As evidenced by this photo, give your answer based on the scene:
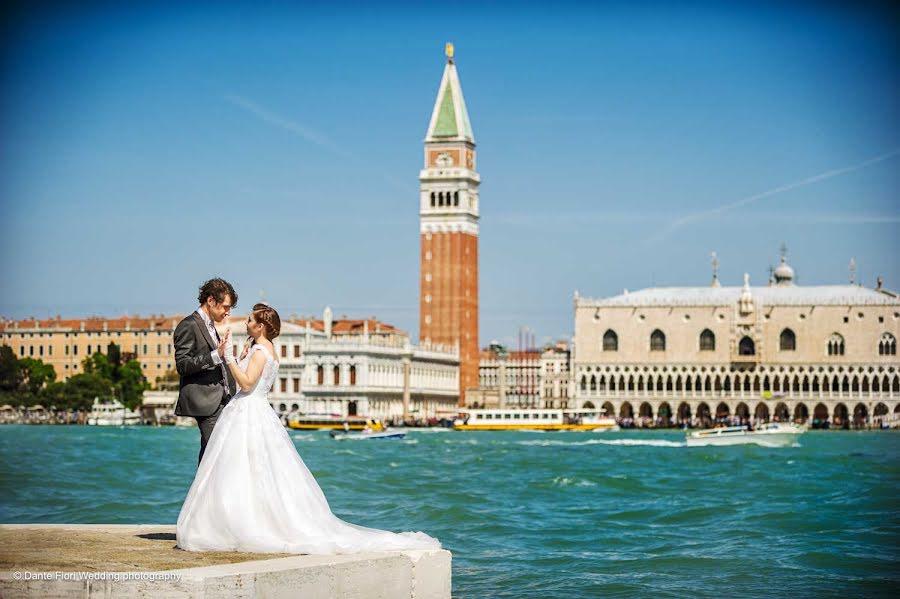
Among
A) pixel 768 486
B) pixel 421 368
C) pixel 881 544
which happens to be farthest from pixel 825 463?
pixel 421 368

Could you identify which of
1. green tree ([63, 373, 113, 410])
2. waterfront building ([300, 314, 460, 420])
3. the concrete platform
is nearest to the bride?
the concrete platform

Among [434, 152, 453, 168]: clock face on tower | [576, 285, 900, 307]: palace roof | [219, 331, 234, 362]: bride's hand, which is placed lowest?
[219, 331, 234, 362]: bride's hand

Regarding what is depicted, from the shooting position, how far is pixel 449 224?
108 meters

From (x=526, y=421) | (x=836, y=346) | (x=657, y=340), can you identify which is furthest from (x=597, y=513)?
(x=657, y=340)

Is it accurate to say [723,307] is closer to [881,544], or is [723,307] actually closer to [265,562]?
[881,544]

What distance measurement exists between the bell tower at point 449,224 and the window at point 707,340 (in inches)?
667

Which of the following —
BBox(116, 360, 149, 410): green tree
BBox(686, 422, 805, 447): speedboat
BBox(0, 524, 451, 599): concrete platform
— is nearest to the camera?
BBox(0, 524, 451, 599): concrete platform

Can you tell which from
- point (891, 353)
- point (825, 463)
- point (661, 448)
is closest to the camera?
point (825, 463)

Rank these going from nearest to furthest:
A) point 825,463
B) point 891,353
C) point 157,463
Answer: point 157,463, point 825,463, point 891,353

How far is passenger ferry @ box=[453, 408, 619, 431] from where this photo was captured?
91625mm

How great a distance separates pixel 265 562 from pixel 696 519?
44.8 feet

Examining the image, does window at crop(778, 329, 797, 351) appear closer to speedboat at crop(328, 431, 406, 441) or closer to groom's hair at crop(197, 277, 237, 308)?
speedboat at crop(328, 431, 406, 441)

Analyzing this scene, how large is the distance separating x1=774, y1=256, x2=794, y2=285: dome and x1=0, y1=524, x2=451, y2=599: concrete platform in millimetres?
103280

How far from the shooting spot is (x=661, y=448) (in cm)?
5859
